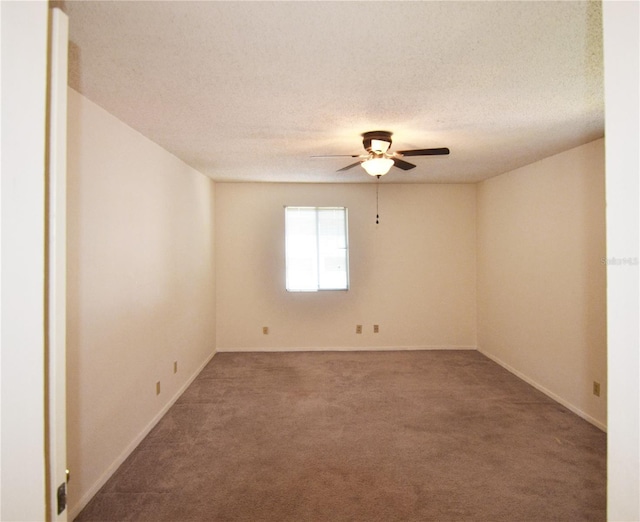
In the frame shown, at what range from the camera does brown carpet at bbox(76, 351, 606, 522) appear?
2.05 metres

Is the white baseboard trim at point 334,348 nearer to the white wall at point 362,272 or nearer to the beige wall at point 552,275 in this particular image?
the white wall at point 362,272

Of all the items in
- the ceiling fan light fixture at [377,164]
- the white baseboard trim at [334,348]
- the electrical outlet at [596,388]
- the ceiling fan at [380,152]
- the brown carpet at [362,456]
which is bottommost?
the brown carpet at [362,456]

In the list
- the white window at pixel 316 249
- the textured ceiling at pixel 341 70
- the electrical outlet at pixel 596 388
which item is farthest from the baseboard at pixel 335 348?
the textured ceiling at pixel 341 70

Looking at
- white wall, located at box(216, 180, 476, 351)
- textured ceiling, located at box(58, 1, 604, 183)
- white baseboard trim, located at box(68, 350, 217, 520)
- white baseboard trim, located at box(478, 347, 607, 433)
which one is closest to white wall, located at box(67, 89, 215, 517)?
white baseboard trim, located at box(68, 350, 217, 520)

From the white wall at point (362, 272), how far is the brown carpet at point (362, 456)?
1.23 m

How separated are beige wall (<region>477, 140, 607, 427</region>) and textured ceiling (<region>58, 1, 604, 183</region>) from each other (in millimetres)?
499

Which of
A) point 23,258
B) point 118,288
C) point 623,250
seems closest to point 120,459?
point 118,288

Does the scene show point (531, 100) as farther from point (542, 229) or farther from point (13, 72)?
point (13, 72)

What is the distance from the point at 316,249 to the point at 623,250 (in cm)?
463

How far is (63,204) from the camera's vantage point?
0.83 m

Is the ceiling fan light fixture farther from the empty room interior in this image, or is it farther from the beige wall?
the beige wall

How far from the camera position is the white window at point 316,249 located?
5285 millimetres

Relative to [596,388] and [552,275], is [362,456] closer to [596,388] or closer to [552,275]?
[596,388]

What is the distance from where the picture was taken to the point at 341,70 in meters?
1.78
